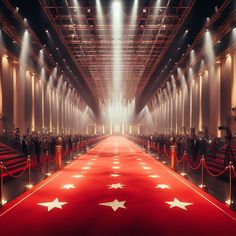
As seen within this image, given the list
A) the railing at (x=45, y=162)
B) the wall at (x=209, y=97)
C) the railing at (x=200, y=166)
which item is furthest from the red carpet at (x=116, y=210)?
the wall at (x=209, y=97)

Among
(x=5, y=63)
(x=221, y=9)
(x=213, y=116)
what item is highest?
(x=221, y=9)

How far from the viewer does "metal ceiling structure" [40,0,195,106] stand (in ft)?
50.9

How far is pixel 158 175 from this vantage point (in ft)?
29.6

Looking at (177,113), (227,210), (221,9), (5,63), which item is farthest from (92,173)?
(177,113)

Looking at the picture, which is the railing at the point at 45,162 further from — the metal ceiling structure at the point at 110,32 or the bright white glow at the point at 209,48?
the bright white glow at the point at 209,48

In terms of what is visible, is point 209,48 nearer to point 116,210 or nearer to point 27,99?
point 27,99

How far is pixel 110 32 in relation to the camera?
19.5m

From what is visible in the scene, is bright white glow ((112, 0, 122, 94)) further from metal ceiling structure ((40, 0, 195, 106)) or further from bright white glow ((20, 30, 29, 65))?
bright white glow ((20, 30, 29, 65))

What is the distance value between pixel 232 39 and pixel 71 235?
534 inches

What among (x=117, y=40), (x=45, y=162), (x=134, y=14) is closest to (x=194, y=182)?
(x=45, y=162)

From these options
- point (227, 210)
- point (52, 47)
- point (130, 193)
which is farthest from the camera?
point (52, 47)

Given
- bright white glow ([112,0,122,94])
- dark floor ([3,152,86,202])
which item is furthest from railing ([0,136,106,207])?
bright white glow ([112,0,122,94])

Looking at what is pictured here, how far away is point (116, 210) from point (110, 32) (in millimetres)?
16332

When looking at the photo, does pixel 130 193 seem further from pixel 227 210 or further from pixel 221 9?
pixel 221 9
